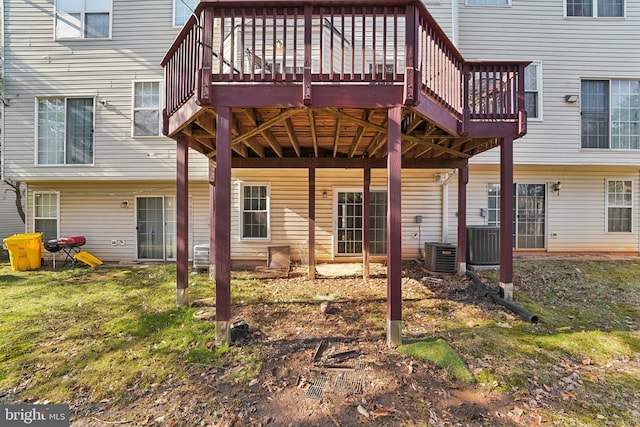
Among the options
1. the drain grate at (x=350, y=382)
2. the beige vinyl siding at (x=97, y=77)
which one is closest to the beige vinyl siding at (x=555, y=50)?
the drain grate at (x=350, y=382)

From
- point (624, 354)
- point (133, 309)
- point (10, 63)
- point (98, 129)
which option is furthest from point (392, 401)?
point (10, 63)

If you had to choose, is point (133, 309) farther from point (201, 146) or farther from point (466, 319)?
point (466, 319)

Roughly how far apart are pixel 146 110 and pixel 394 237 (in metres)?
8.27

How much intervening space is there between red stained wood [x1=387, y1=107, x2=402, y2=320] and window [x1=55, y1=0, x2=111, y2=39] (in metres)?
9.34

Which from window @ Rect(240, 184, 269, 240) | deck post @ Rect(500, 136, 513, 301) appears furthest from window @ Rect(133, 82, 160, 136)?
deck post @ Rect(500, 136, 513, 301)

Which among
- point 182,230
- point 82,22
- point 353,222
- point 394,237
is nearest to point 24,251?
point 182,230

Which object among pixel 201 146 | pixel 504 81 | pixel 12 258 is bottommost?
pixel 12 258

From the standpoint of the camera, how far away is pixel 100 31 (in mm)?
8297

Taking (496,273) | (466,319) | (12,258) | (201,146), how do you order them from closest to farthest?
1. (466,319)
2. (201,146)
3. (496,273)
4. (12,258)

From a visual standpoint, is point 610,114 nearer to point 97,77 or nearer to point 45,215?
point 97,77

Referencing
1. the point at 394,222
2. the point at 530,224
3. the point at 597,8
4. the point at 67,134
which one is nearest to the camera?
the point at 394,222

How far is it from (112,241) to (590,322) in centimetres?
1136

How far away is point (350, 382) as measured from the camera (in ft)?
9.75

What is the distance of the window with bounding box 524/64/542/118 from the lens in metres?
8.14
